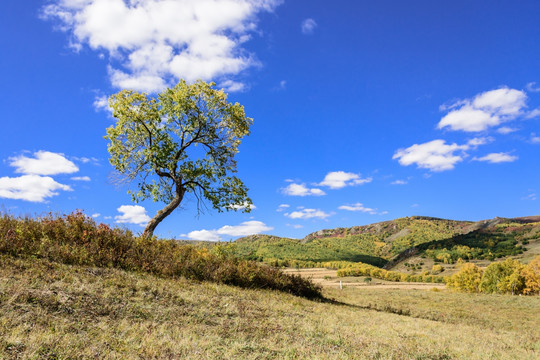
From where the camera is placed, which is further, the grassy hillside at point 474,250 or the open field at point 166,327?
the grassy hillside at point 474,250

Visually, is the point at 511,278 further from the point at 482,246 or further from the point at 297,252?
the point at 482,246

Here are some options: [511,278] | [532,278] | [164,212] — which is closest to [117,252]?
[164,212]

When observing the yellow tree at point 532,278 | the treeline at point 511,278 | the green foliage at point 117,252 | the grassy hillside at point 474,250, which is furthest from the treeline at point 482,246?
the green foliage at point 117,252

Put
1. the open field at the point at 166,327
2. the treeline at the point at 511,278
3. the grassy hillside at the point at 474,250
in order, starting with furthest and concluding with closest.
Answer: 1. the grassy hillside at the point at 474,250
2. the treeline at the point at 511,278
3. the open field at the point at 166,327

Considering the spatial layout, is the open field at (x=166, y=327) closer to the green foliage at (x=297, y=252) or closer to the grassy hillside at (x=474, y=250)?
the green foliage at (x=297, y=252)

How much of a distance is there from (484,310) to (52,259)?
29635mm

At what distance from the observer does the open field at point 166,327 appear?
17.6 feet

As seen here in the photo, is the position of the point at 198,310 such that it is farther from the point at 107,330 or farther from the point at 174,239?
the point at 174,239

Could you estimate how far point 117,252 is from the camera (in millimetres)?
12195

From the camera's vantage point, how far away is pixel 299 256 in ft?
433

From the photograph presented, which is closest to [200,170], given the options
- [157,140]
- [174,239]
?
[157,140]

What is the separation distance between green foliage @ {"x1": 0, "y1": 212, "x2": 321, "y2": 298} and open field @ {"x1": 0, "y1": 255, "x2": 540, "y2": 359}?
0.98 metres

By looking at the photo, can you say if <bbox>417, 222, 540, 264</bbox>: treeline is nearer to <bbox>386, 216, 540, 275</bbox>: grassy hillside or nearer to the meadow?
<bbox>386, 216, 540, 275</bbox>: grassy hillside

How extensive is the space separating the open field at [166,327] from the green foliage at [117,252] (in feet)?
3.21
